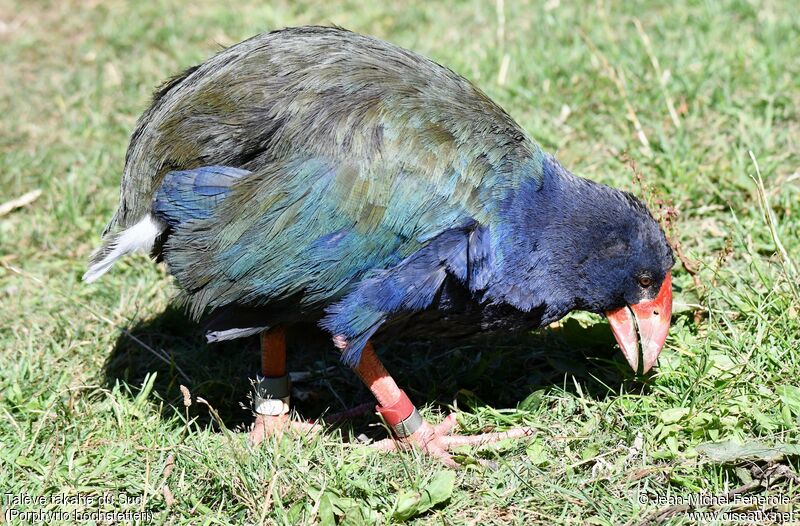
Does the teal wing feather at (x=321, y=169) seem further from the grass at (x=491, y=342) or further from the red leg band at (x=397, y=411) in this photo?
the grass at (x=491, y=342)

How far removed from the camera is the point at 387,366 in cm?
334

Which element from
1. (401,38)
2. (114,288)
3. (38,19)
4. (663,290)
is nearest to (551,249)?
(663,290)

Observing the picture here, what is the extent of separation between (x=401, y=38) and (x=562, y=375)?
8.19 feet

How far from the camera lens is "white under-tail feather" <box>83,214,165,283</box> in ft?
9.23

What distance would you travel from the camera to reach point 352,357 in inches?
107

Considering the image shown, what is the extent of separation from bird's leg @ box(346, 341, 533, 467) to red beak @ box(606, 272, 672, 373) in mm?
387

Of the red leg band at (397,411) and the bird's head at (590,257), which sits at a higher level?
the bird's head at (590,257)

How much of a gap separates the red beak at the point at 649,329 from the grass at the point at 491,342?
0.42ft

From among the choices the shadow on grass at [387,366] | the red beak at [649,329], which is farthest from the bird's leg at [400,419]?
the red beak at [649,329]

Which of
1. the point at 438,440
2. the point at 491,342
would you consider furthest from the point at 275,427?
the point at 491,342

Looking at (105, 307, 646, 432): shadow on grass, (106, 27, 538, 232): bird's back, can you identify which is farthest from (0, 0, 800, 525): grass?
(106, 27, 538, 232): bird's back

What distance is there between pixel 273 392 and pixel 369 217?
79 centimetres

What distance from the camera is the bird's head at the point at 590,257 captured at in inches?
107

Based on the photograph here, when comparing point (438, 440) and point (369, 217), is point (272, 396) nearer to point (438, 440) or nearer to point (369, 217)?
point (438, 440)
